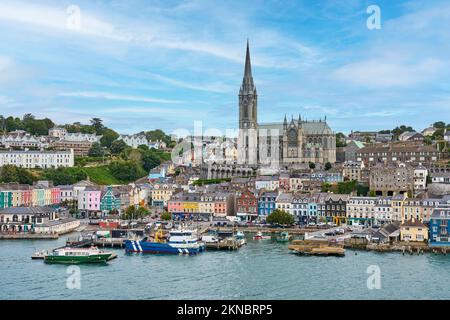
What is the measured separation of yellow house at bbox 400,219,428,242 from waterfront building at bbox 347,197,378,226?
→ 439 centimetres

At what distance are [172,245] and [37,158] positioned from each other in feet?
74.5

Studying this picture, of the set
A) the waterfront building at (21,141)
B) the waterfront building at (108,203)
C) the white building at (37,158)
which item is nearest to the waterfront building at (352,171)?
the waterfront building at (108,203)

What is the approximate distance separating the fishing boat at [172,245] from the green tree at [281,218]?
5980 mm

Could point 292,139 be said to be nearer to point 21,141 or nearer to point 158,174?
point 158,174

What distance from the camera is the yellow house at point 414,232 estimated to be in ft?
64.3

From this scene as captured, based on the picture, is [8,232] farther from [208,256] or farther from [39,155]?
[39,155]

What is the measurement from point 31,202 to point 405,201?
58.4ft

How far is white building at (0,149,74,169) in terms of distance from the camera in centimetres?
3800

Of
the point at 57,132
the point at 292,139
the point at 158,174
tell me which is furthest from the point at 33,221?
the point at 57,132

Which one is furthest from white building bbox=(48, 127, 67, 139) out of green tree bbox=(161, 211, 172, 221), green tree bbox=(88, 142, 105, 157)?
green tree bbox=(161, 211, 172, 221)

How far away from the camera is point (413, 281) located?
44.2 ft

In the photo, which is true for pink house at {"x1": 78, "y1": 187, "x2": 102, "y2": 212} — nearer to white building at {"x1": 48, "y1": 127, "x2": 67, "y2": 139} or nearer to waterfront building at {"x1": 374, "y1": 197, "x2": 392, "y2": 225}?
waterfront building at {"x1": 374, "y1": 197, "x2": 392, "y2": 225}
